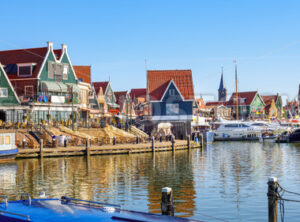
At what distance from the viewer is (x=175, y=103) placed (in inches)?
3100

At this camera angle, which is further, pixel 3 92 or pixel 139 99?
pixel 139 99

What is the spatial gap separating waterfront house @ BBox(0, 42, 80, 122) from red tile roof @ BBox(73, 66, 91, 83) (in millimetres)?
9925

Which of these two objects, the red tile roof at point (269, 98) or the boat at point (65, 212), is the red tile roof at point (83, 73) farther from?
the red tile roof at point (269, 98)

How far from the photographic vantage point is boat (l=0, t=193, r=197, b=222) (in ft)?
42.9

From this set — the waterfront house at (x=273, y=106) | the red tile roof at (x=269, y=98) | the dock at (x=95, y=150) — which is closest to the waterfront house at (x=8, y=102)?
the dock at (x=95, y=150)

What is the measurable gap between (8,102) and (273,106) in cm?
11217

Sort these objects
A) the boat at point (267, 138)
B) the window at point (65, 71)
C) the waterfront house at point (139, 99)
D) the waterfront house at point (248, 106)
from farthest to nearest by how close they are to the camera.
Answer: the waterfront house at point (248, 106)
the waterfront house at point (139, 99)
the boat at point (267, 138)
the window at point (65, 71)

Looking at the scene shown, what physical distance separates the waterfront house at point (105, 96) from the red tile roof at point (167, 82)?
37.5ft

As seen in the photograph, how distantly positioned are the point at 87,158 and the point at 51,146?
5.86m

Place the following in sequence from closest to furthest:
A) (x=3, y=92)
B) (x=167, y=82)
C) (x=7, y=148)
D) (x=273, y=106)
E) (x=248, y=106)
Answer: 1. (x=7, y=148)
2. (x=3, y=92)
3. (x=167, y=82)
4. (x=248, y=106)
5. (x=273, y=106)

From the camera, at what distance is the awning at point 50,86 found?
63.1 m

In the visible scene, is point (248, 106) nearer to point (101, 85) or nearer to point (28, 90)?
point (101, 85)

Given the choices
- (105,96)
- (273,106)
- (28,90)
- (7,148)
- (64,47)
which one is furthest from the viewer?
(273,106)

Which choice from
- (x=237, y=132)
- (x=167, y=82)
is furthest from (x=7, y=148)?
(x=237, y=132)
